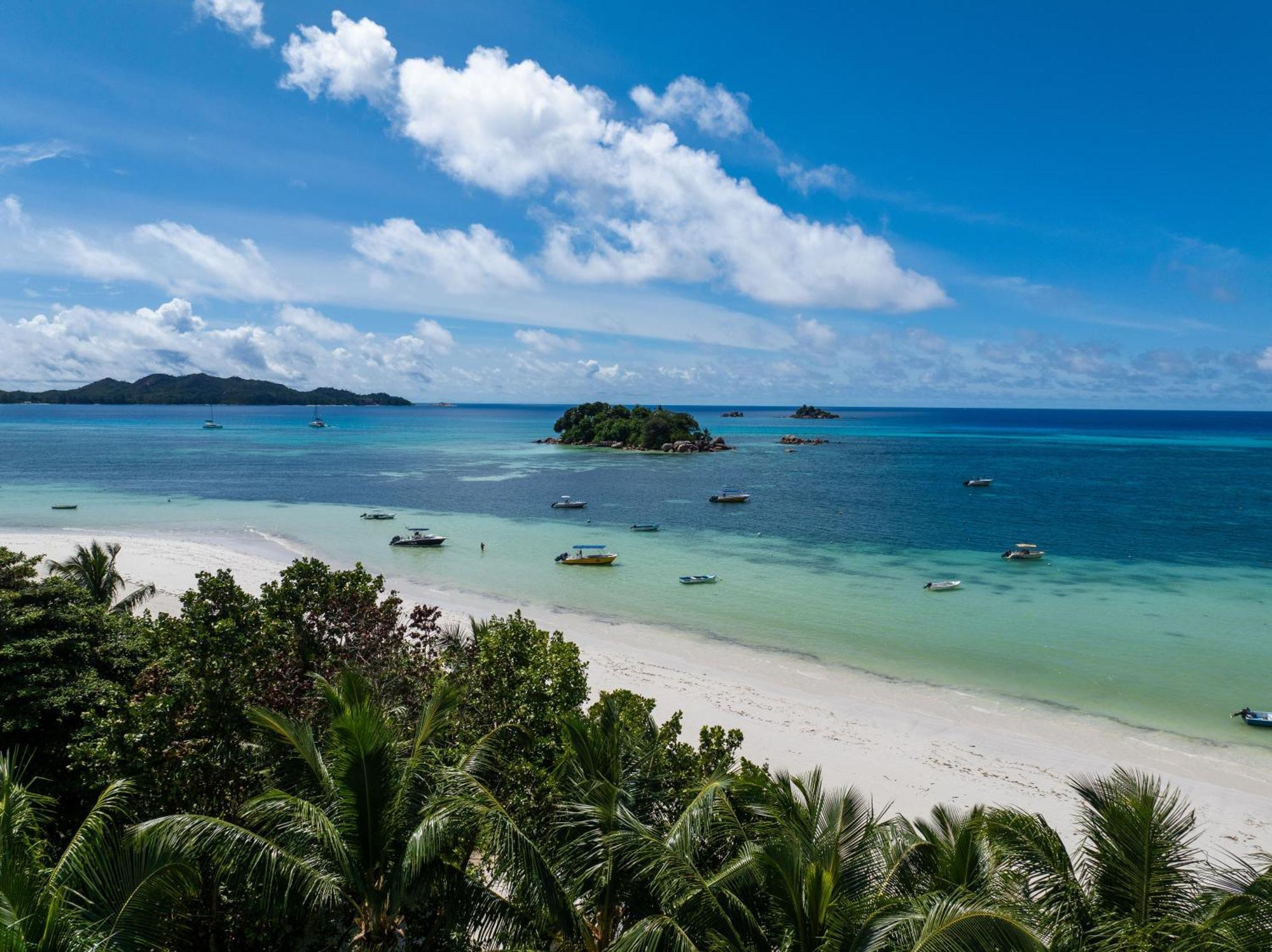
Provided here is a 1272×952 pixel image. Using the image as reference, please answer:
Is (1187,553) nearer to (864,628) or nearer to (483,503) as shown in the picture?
(864,628)

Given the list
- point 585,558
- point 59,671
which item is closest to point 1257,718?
point 585,558

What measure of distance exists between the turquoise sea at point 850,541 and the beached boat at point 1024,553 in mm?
1055

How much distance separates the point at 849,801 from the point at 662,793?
2316mm

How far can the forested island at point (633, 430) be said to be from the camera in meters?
114

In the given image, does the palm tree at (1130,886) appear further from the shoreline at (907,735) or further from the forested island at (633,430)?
the forested island at (633,430)

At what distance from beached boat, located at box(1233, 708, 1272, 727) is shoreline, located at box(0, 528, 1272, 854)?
1.64 metres

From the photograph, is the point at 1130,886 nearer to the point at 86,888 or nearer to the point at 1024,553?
the point at 86,888

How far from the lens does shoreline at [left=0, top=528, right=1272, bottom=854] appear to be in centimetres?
1574

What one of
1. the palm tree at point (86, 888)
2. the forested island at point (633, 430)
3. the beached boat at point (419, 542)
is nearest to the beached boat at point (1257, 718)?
the palm tree at point (86, 888)

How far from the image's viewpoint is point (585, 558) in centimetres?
3891

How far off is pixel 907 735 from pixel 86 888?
17877 mm

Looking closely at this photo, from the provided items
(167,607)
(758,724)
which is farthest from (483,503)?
(758,724)

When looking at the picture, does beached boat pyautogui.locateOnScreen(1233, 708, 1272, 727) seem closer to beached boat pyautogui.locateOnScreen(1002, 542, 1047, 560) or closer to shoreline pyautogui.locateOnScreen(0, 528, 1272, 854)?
shoreline pyautogui.locateOnScreen(0, 528, 1272, 854)

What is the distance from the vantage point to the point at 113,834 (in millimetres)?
7523
